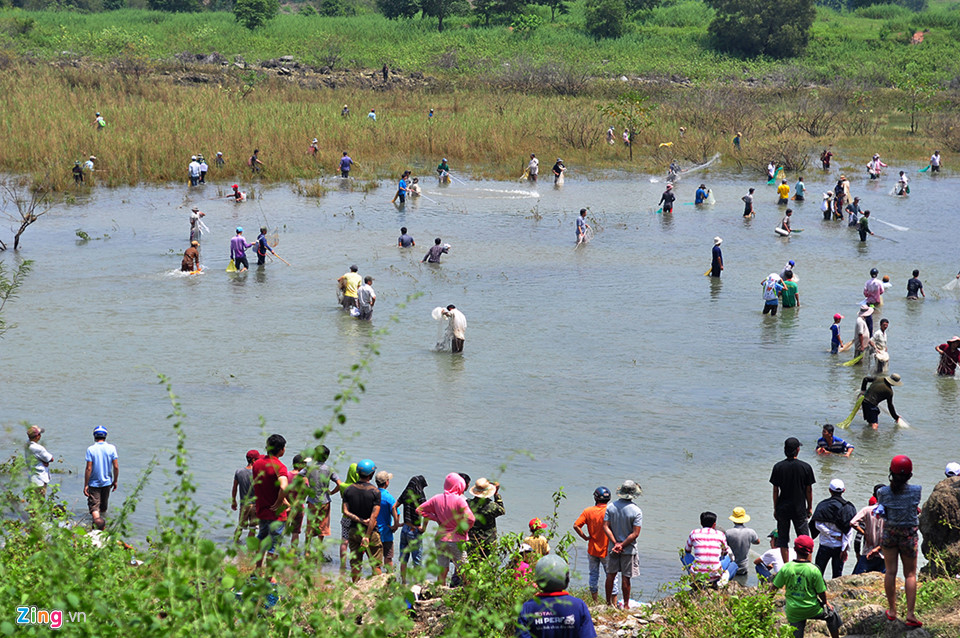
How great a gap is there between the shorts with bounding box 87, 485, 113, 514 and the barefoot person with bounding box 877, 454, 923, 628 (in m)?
8.53

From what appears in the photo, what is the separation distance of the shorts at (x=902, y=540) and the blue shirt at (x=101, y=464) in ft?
27.7

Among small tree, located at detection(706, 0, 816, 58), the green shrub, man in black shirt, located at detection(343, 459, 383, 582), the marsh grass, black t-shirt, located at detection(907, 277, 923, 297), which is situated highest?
the green shrub

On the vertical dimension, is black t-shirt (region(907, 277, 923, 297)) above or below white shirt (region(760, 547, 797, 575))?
above

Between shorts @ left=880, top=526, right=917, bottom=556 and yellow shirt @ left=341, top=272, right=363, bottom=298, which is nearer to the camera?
shorts @ left=880, top=526, right=917, bottom=556

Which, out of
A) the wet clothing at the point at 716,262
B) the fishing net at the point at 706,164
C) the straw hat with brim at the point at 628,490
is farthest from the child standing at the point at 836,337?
the fishing net at the point at 706,164

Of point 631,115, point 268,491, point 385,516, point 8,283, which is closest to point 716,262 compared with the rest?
point 8,283

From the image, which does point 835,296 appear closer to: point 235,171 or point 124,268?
point 124,268

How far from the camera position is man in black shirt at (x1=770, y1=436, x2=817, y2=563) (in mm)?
10914

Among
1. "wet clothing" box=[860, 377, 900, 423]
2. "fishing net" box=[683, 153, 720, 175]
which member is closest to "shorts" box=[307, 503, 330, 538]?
"wet clothing" box=[860, 377, 900, 423]

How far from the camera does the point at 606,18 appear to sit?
261ft

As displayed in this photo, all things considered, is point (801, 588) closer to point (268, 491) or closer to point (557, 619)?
point (557, 619)

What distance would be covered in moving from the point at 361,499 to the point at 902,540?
15.9 ft

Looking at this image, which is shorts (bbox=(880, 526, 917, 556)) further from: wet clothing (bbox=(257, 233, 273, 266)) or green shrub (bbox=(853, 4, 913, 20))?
green shrub (bbox=(853, 4, 913, 20))

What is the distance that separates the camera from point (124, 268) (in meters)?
25.1
